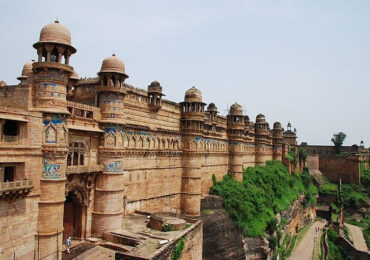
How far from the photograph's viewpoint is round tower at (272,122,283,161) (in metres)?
54.2

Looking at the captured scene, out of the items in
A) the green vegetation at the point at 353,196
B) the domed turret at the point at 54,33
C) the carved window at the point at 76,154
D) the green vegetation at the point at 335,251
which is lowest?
the green vegetation at the point at 335,251

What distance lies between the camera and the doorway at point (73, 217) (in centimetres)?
1694

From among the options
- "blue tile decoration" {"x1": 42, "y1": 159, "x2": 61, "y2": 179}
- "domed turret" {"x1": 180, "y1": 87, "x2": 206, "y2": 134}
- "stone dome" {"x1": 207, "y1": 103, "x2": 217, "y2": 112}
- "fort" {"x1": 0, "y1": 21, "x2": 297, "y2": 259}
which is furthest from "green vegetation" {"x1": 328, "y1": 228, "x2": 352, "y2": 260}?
"blue tile decoration" {"x1": 42, "y1": 159, "x2": 61, "y2": 179}

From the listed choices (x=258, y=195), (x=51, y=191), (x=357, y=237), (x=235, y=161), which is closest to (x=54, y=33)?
(x=51, y=191)

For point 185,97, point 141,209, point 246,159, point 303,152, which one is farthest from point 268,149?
point 141,209

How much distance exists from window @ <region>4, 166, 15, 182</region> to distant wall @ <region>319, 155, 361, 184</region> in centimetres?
6080

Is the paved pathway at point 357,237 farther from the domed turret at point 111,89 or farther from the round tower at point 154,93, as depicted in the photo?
the domed turret at point 111,89

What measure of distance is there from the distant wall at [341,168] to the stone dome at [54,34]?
59838 millimetres

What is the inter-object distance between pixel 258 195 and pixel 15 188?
89.4 feet

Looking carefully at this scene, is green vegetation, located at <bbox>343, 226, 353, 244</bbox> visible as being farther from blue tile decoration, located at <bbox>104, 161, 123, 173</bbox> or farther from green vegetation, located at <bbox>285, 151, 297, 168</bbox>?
blue tile decoration, located at <bbox>104, 161, 123, 173</bbox>

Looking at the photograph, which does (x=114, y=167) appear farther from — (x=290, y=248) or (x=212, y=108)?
(x=290, y=248)

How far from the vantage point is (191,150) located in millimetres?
26172

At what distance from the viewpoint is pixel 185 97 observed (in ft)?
87.7

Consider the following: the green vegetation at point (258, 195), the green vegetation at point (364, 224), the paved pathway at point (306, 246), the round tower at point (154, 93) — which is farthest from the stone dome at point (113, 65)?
the green vegetation at point (364, 224)
